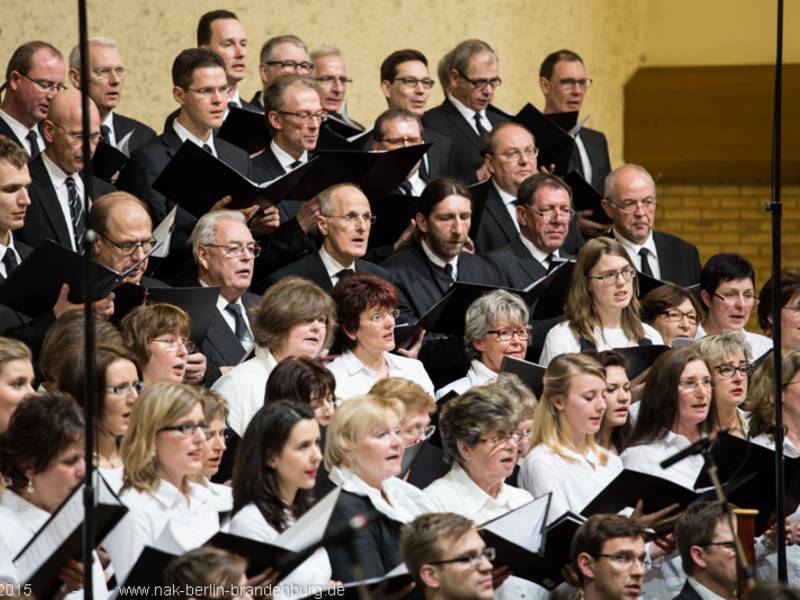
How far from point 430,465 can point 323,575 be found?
3.10ft

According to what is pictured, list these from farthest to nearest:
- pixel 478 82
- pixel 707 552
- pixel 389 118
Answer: pixel 478 82 < pixel 389 118 < pixel 707 552

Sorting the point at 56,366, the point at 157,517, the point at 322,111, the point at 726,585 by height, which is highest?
the point at 322,111

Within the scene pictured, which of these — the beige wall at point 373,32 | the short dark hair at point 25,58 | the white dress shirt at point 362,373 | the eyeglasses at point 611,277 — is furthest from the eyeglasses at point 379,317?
the beige wall at point 373,32

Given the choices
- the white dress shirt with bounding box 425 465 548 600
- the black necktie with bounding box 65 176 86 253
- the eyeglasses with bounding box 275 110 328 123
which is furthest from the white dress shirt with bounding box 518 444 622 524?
the eyeglasses with bounding box 275 110 328 123

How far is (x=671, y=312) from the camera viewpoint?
597 cm

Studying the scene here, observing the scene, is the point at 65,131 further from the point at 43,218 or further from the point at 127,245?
the point at 127,245

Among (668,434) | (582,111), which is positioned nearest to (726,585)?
(668,434)

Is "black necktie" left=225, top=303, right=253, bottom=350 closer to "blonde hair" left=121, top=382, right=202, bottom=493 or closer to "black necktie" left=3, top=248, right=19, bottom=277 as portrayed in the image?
"black necktie" left=3, top=248, right=19, bottom=277

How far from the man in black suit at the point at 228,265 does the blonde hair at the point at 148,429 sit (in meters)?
1.35

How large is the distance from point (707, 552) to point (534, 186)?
2395 mm

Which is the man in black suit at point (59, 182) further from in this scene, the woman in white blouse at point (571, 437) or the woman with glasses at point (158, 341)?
the woman in white blouse at point (571, 437)

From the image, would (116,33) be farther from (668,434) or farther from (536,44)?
(668,434)

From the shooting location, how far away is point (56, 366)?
165 inches

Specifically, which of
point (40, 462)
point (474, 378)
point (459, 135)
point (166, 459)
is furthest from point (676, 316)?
point (40, 462)
